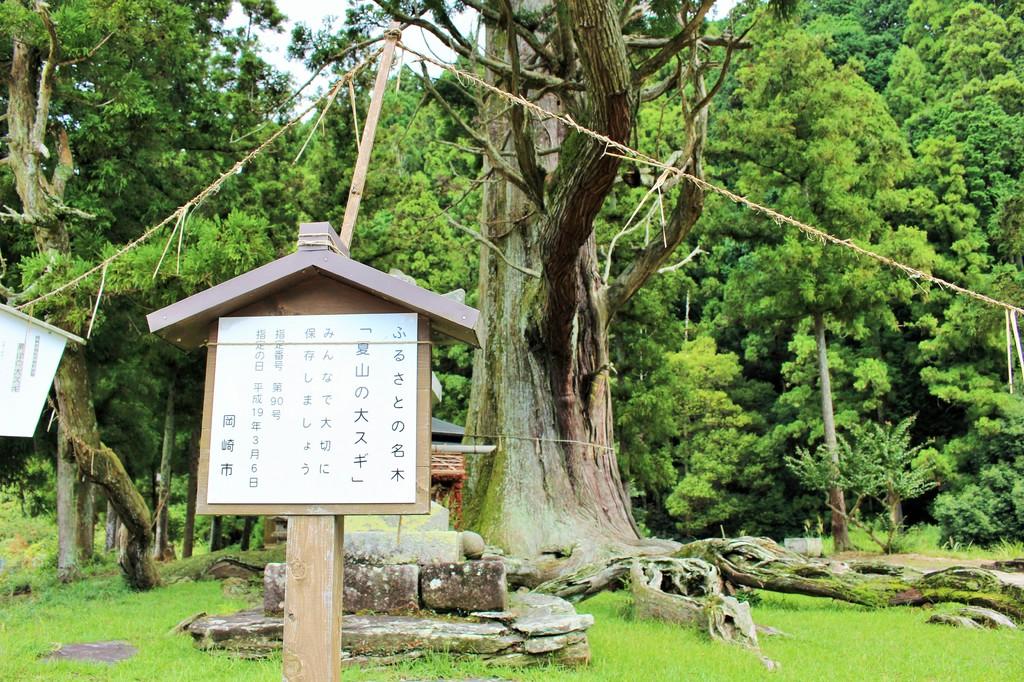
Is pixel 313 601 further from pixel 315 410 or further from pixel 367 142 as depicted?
pixel 367 142

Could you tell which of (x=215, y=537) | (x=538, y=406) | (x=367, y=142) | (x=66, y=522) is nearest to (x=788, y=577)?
(x=538, y=406)

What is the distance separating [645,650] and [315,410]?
135 inches

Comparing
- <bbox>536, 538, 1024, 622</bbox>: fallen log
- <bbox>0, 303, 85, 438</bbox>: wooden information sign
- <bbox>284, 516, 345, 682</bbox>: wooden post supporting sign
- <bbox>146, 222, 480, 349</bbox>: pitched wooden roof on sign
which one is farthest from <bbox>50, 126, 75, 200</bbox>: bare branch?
<bbox>284, 516, 345, 682</bbox>: wooden post supporting sign

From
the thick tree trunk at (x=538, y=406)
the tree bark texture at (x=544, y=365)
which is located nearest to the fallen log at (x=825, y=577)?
the tree bark texture at (x=544, y=365)

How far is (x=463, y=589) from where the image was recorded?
552 cm

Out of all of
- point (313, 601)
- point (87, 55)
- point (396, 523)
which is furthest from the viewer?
point (87, 55)

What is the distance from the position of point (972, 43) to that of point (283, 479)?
2912cm

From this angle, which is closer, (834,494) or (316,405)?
(316,405)

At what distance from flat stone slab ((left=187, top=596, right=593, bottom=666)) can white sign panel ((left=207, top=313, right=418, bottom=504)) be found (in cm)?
→ 225

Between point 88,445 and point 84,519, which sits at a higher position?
point 88,445

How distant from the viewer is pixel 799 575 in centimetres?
812

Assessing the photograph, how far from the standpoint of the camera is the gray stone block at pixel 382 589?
5516 mm

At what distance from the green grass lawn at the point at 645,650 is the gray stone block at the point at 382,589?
0.60 m

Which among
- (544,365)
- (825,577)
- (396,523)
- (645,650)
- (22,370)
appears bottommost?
(645,650)
